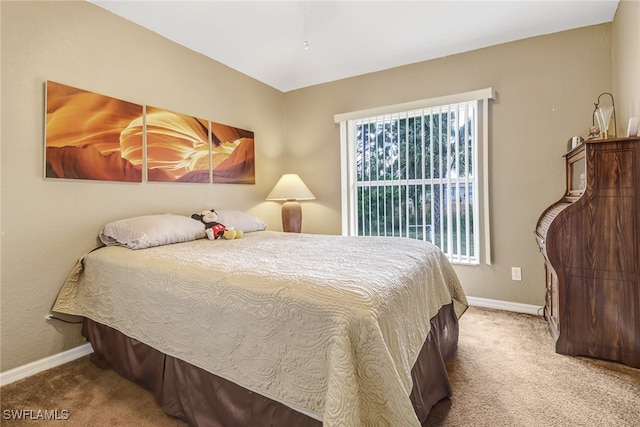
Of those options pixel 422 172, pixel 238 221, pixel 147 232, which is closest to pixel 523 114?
pixel 422 172

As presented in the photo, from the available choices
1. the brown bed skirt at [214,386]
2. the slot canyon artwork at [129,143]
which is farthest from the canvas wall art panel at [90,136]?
the brown bed skirt at [214,386]

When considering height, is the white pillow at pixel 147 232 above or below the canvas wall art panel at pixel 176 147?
below

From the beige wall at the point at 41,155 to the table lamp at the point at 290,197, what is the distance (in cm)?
107

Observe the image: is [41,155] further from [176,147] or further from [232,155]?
[232,155]

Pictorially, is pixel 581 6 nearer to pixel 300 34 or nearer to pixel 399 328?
pixel 300 34

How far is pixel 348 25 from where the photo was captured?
8.61 ft

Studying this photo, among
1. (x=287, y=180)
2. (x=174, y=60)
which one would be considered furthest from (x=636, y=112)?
(x=174, y=60)

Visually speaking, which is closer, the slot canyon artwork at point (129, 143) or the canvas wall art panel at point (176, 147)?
the slot canyon artwork at point (129, 143)

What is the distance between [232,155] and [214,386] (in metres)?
2.44

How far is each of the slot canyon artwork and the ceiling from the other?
712mm

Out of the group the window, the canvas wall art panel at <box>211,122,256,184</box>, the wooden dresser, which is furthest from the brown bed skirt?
the canvas wall art panel at <box>211,122,256,184</box>

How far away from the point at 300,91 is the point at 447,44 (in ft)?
5.91

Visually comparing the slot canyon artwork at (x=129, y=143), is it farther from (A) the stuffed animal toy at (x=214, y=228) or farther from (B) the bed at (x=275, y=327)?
(B) the bed at (x=275, y=327)

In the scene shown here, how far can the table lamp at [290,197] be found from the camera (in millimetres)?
3516
